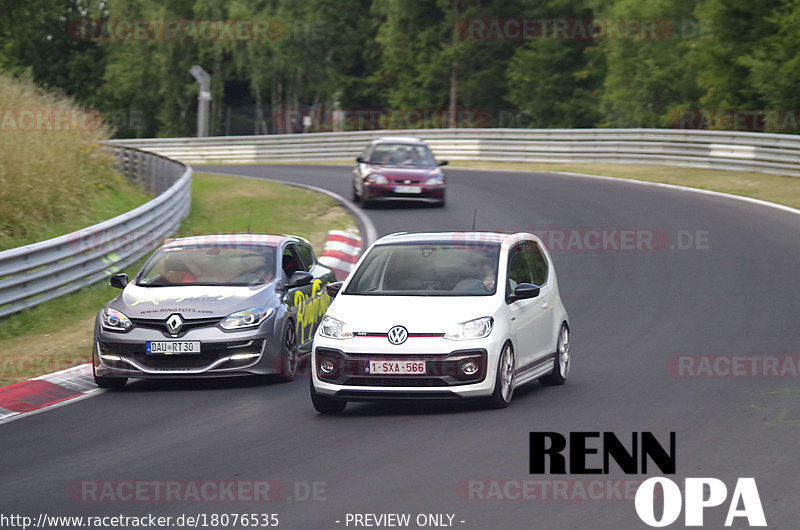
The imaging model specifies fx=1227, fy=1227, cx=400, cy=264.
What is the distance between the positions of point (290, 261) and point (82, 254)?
5.08 meters

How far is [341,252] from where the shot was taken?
21.1m

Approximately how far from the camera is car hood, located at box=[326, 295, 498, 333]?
10.1 metres

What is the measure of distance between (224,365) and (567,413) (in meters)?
3.53

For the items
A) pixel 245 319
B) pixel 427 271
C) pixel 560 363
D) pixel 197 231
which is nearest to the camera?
pixel 427 271

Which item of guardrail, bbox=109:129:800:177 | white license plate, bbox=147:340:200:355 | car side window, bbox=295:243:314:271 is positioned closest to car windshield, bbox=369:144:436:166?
guardrail, bbox=109:129:800:177

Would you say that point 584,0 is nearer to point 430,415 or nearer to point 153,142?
point 153,142

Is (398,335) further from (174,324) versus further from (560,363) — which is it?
(174,324)

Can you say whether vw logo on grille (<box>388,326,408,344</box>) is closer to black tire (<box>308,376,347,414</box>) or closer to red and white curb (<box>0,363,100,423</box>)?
black tire (<box>308,376,347,414</box>)

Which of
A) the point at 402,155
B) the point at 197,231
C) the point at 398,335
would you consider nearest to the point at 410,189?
the point at 402,155

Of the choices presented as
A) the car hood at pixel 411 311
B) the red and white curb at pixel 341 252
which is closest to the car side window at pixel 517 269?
the car hood at pixel 411 311

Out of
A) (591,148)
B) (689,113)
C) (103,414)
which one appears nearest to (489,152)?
(591,148)

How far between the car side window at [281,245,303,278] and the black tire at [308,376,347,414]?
3.43 meters

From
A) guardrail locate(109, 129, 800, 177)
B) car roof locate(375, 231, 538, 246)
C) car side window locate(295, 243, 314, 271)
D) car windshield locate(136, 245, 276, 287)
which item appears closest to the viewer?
car roof locate(375, 231, 538, 246)

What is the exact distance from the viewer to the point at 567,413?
9977mm
